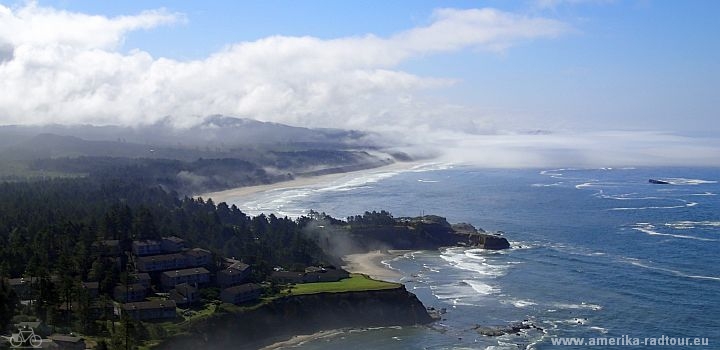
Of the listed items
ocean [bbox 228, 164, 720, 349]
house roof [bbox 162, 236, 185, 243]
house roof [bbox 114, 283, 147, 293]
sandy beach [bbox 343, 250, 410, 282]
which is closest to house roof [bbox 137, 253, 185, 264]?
house roof [bbox 162, 236, 185, 243]

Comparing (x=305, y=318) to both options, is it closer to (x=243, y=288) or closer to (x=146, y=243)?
(x=243, y=288)

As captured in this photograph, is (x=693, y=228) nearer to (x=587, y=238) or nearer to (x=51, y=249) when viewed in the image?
(x=587, y=238)

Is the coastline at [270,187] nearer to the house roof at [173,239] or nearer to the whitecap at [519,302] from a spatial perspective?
the house roof at [173,239]

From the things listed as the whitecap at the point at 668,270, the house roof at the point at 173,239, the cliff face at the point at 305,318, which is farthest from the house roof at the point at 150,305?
the whitecap at the point at 668,270

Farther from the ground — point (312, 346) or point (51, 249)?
point (51, 249)

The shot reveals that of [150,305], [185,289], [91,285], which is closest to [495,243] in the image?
[185,289]

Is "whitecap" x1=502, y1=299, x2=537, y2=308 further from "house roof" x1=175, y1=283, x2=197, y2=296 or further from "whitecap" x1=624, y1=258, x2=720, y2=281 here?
"house roof" x1=175, y1=283, x2=197, y2=296

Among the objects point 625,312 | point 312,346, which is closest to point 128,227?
point 312,346
